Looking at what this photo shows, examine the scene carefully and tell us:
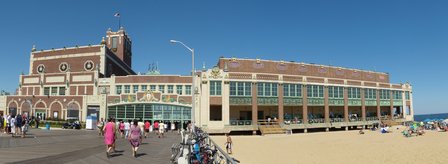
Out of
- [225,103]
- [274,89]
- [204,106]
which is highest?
[274,89]

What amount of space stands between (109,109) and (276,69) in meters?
27.3

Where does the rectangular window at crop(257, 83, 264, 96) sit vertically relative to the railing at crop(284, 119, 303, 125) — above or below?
above

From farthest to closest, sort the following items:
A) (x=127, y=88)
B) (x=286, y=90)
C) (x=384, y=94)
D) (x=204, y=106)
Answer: (x=384, y=94)
(x=127, y=88)
(x=286, y=90)
(x=204, y=106)

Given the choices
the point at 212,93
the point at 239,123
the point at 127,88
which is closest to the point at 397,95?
the point at 239,123

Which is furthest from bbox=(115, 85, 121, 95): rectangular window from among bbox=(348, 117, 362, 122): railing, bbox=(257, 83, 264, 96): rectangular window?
bbox=(348, 117, 362, 122): railing

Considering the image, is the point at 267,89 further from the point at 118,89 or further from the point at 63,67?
the point at 63,67

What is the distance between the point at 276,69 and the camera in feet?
173

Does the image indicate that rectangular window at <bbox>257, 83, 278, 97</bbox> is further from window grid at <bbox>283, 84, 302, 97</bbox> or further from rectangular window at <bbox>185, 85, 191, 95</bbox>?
rectangular window at <bbox>185, 85, 191, 95</bbox>

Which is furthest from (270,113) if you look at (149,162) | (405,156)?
(149,162)

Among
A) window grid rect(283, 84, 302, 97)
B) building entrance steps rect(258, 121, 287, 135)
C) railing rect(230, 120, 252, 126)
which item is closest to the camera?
railing rect(230, 120, 252, 126)

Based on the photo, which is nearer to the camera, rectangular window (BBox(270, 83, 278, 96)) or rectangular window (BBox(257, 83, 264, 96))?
rectangular window (BBox(257, 83, 264, 96))

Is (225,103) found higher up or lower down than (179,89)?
lower down

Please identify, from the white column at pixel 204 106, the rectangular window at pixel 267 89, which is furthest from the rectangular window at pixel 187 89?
the rectangular window at pixel 267 89

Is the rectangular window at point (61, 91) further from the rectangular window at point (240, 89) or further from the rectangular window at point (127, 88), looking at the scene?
the rectangular window at point (240, 89)
